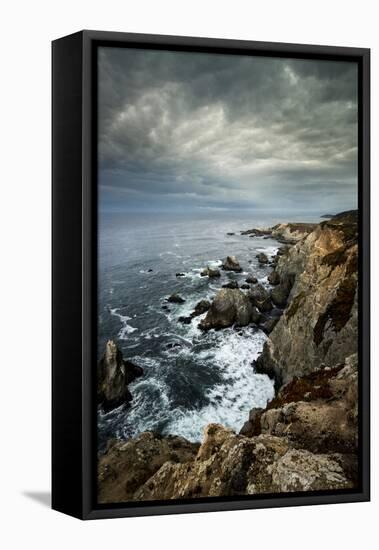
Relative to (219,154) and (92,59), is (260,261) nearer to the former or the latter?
(219,154)

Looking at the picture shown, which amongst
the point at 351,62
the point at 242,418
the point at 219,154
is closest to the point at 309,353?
the point at 242,418

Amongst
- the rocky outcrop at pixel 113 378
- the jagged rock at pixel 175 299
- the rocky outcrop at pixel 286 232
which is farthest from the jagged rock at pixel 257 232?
the rocky outcrop at pixel 113 378

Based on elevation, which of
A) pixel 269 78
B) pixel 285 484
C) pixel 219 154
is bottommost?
pixel 285 484

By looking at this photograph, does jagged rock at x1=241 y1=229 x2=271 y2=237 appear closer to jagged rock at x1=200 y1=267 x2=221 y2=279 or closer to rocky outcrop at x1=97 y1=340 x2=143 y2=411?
jagged rock at x1=200 y1=267 x2=221 y2=279

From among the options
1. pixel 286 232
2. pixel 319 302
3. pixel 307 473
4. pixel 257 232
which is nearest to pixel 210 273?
pixel 257 232

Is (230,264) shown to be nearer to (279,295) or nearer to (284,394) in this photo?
(279,295)

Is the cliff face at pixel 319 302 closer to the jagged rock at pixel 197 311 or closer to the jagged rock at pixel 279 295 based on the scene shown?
the jagged rock at pixel 279 295
